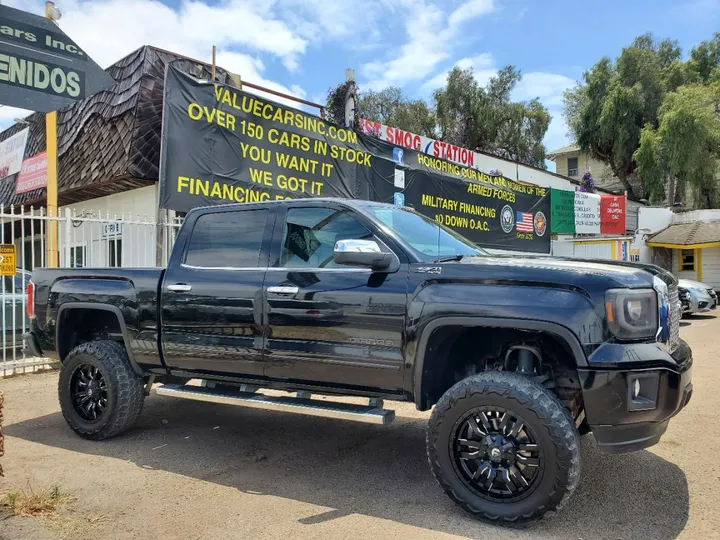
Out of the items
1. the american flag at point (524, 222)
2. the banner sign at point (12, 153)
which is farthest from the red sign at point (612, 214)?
the banner sign at point (12, 153)

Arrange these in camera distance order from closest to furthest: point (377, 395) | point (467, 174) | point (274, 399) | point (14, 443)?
1. point (377, 395)
2. point (274, 399)
3. point (14, 443)
4. point (467, 174)

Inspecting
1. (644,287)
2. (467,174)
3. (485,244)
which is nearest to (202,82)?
(644,287)

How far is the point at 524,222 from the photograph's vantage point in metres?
17.3

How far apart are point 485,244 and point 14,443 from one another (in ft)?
A: 41.4

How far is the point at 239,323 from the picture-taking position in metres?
4.41

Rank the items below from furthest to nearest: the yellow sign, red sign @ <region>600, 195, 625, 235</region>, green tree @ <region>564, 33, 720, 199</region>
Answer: green tree @ <region>564, 33, 720, 199</region> < red sign @ <region>600, 195, 625, 235</region> < the yellow sign

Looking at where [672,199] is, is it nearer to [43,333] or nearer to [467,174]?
[467,174]

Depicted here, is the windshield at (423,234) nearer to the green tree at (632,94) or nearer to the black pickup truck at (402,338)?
the black pickup truck at (402,338)

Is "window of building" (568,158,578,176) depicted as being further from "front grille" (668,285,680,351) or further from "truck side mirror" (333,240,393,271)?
"truck side mirror" (333,240,393,271)

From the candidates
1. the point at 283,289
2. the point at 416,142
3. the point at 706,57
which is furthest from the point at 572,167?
the point at 283,289

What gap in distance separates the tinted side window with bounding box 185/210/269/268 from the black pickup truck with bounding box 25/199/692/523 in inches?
0.5

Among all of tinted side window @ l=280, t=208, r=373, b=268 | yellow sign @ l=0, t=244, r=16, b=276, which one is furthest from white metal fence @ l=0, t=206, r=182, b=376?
tinted side window @ l=280, t=208, r=373, b=268

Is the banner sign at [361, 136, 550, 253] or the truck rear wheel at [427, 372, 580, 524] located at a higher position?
the banner sign at [361, 136, 550, 253]

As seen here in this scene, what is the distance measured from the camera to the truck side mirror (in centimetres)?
370
